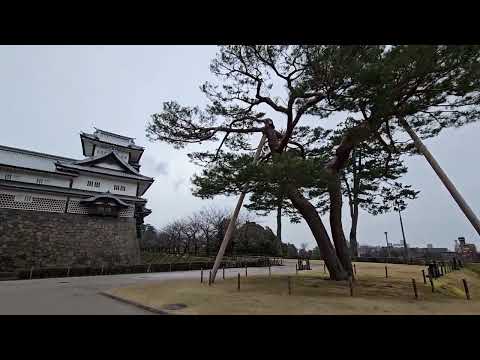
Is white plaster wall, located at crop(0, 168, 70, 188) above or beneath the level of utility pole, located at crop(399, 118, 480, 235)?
above

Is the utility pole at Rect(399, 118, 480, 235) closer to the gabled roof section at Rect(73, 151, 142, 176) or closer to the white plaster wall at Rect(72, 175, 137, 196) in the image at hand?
the white plaster wall at Rect(72, 175, 137, 196)

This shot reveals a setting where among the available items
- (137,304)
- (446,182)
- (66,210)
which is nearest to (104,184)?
(66,210)

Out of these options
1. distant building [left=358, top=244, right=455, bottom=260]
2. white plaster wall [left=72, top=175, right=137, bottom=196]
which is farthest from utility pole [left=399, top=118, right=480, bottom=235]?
white plaster wall [left=72, top=175, right=137, bottom=196]

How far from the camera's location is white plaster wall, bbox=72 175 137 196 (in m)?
Answer: 23.6

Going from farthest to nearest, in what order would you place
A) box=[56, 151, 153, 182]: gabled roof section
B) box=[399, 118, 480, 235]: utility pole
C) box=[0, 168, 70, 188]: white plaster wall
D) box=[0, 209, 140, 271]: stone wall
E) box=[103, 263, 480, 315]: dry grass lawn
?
box=[56, 151, 153, 182]: gabled roof section, box=[0, 168, 70, 188]: white plaster wall, box=[0, 209, 140, 271]: stone wall, box=[399, 118, 480, 235]: utility pole, box=[103, 263, 480, 315]: dry grass lawn

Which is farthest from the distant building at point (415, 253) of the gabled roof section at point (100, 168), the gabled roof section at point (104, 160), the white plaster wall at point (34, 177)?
the white plaster wall at point (34, 177)

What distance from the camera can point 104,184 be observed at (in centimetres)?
2503

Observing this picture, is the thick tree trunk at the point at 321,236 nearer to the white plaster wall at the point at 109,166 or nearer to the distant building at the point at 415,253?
the white plaster wall at the point at 109,166

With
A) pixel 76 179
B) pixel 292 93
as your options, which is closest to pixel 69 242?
pixel 76 179

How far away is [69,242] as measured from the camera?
20281 mm

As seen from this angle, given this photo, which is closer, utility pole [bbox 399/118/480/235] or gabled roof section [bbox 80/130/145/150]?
utility pole [bbox 399/118/480/235]

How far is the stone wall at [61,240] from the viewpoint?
18250mm

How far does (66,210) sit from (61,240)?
106 inches
